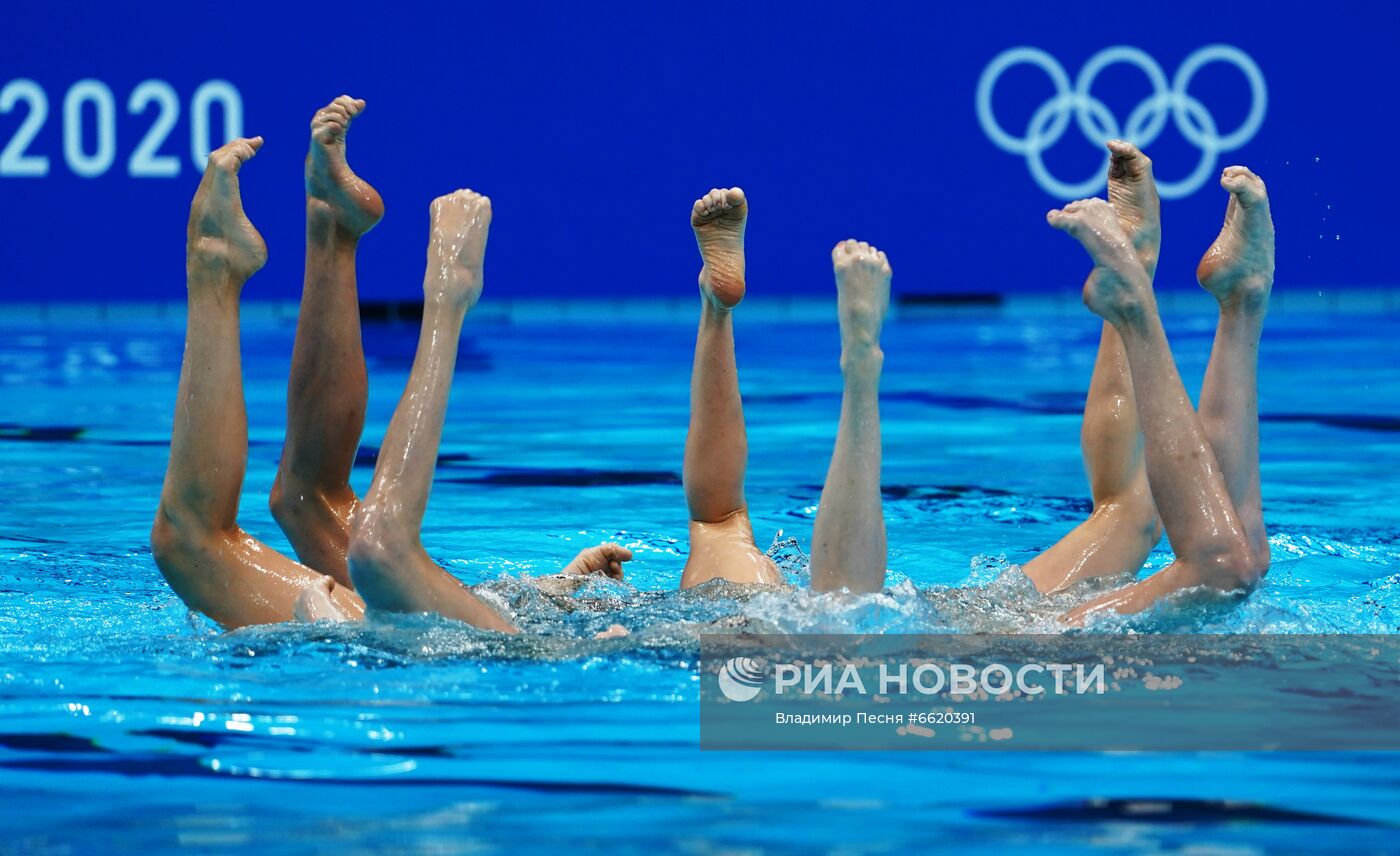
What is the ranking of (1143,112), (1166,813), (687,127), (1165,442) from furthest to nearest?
(687,127) → (1143,112) → (1165,442) → (1166,813)

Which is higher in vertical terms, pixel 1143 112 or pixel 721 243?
pixel 1143 112

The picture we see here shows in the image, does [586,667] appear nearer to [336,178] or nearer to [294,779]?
[294,779]

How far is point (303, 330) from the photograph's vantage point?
3.43 meters

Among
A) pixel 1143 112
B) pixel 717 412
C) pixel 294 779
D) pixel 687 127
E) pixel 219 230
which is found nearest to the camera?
pixel 294 779

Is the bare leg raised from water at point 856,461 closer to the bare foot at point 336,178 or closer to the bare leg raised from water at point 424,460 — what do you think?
the bare leg raised from water at point 424,460

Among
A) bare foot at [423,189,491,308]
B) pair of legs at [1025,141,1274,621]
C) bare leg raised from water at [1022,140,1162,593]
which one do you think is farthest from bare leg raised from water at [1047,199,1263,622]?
bare foot at [423,189,491,308]

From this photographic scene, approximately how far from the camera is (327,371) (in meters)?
3.39

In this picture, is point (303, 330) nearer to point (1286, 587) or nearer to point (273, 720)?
point (273, 720)

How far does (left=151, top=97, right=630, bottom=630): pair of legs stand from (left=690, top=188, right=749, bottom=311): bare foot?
0.69 meters

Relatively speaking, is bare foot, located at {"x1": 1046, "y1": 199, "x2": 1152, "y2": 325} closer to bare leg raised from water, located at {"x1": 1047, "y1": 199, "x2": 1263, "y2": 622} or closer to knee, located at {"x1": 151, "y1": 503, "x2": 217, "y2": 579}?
bare leg raised from water, located at {"x1": 1047, "y1": 199, "x2": 1263, "y2": 622}

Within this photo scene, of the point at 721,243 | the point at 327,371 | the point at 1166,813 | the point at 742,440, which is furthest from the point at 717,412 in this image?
the point at 1166,813

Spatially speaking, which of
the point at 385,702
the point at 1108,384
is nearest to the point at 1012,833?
the point at 385,702

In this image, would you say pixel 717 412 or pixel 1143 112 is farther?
pixel 1143 112

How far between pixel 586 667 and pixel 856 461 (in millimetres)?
545
